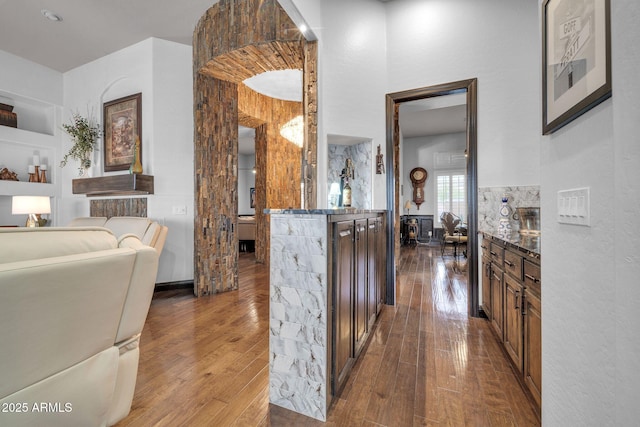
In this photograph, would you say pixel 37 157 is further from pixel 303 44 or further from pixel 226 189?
pixel 303 44

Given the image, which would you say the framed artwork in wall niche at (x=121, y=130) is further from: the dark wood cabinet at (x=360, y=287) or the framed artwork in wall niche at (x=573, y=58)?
the framed artwork in wall niche at (x=573, y=58)

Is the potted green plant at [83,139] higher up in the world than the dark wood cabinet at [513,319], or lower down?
higher up

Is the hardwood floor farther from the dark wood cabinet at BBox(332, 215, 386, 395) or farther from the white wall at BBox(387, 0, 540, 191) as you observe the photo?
the white wall at BBox(387, 0, 540, 191)

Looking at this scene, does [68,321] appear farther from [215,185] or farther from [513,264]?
[215,185]

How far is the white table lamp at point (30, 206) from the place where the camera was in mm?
3504

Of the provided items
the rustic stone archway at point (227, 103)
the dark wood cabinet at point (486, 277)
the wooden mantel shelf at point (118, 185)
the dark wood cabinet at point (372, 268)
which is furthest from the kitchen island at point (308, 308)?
the wooden mantel shelf at point (118, 185)

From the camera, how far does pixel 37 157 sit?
4.24 meters

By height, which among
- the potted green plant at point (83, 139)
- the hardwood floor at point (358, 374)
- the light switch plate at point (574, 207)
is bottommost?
the hardwood floor at point (358, 374)

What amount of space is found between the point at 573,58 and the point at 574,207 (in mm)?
482

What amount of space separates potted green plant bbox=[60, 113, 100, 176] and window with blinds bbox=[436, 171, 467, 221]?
26.4 feet

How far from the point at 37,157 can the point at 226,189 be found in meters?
3.19

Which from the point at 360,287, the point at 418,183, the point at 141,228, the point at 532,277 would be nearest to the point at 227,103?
the point at 141,228

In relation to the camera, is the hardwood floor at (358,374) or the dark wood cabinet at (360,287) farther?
the dark wood cabinet at (360,287)

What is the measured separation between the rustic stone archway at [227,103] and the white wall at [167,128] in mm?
325
